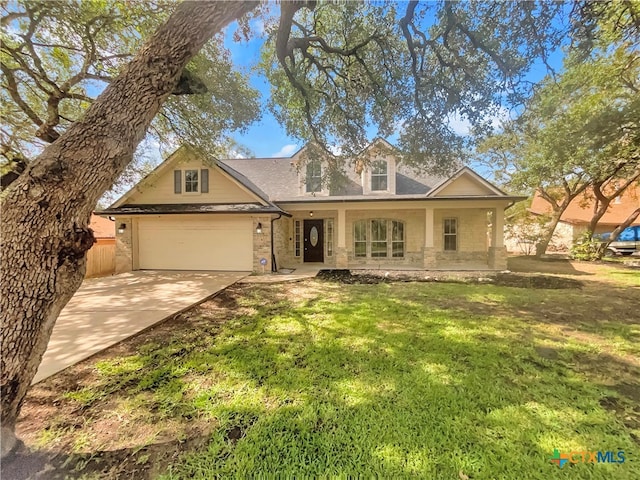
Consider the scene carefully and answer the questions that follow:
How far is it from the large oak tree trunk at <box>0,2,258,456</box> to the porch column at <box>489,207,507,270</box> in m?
13.2

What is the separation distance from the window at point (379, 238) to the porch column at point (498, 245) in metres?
3.90

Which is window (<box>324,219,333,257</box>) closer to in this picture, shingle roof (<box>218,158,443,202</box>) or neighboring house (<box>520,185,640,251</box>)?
shingle roof (<box>218,158,443,202</box>)

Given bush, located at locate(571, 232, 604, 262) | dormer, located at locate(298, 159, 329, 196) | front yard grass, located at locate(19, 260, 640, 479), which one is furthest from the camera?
bush, located at locate(571, 232, 604, 262)

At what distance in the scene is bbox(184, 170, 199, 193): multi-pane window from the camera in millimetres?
12039

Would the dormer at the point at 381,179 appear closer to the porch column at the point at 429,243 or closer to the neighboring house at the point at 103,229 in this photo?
the porch column at the point at 429,243

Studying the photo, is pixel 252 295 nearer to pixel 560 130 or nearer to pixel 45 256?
pixel 45 256

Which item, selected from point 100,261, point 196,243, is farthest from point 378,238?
point 100,261

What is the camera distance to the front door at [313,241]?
1409 cm

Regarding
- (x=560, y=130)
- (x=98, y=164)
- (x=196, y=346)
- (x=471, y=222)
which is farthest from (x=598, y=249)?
(x=98, y=164)

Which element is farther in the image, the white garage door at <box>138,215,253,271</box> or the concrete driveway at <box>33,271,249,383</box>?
the white garage door at <box>138,215,253,271</box>

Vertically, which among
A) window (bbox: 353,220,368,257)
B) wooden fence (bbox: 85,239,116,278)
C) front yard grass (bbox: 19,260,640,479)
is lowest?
front yard grass (bbox: 19,260,640,479)

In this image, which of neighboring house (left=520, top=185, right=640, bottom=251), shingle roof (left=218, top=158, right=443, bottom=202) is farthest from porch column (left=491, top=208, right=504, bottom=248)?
neighboring house (left=520, top=185, right=640, bottom=251)

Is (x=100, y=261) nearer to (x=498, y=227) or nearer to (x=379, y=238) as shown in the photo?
(x=379, y=238)

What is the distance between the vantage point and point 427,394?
289 cm
